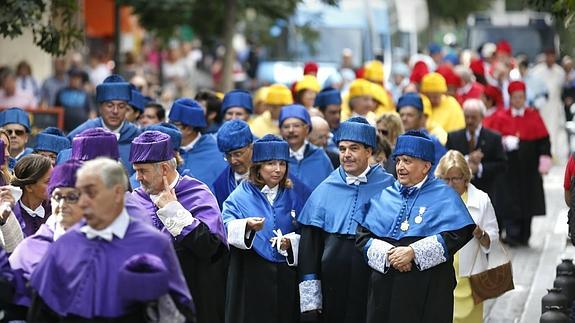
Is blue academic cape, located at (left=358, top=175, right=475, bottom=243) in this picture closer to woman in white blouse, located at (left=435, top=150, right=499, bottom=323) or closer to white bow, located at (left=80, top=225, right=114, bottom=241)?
woman in white blouse, located at (left=435, top=150, right=499, bottom=323)

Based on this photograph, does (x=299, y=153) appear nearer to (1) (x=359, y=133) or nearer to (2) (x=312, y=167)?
(2) (x=312, y=167)

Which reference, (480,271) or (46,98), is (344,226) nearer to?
(480,271)

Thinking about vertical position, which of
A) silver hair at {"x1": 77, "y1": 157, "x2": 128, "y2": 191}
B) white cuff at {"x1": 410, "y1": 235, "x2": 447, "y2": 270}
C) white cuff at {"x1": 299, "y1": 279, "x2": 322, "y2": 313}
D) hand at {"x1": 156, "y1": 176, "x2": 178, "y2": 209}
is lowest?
white cuff at {"x1": 299, "y1": 279, "x2": 322, "y2": 313}

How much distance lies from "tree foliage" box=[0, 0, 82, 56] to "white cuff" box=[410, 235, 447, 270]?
4484 millimetres

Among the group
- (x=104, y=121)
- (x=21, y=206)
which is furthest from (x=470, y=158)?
(x=21, y=206)

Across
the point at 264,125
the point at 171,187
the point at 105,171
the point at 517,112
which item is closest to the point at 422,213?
the point at 171,187

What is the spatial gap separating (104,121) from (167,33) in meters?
10.9

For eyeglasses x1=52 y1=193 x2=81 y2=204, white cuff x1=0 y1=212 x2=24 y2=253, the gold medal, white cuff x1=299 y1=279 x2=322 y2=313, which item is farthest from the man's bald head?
eyeglasses x1=52 y1=193 x2=81 y2=204

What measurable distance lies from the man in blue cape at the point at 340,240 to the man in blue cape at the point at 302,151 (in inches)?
71.0

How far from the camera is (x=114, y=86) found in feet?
45.0

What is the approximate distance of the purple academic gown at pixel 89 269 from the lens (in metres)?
7.62

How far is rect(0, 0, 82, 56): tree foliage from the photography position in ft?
42.1

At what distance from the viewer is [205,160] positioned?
13422mm

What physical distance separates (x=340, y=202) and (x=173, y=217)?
183cm
